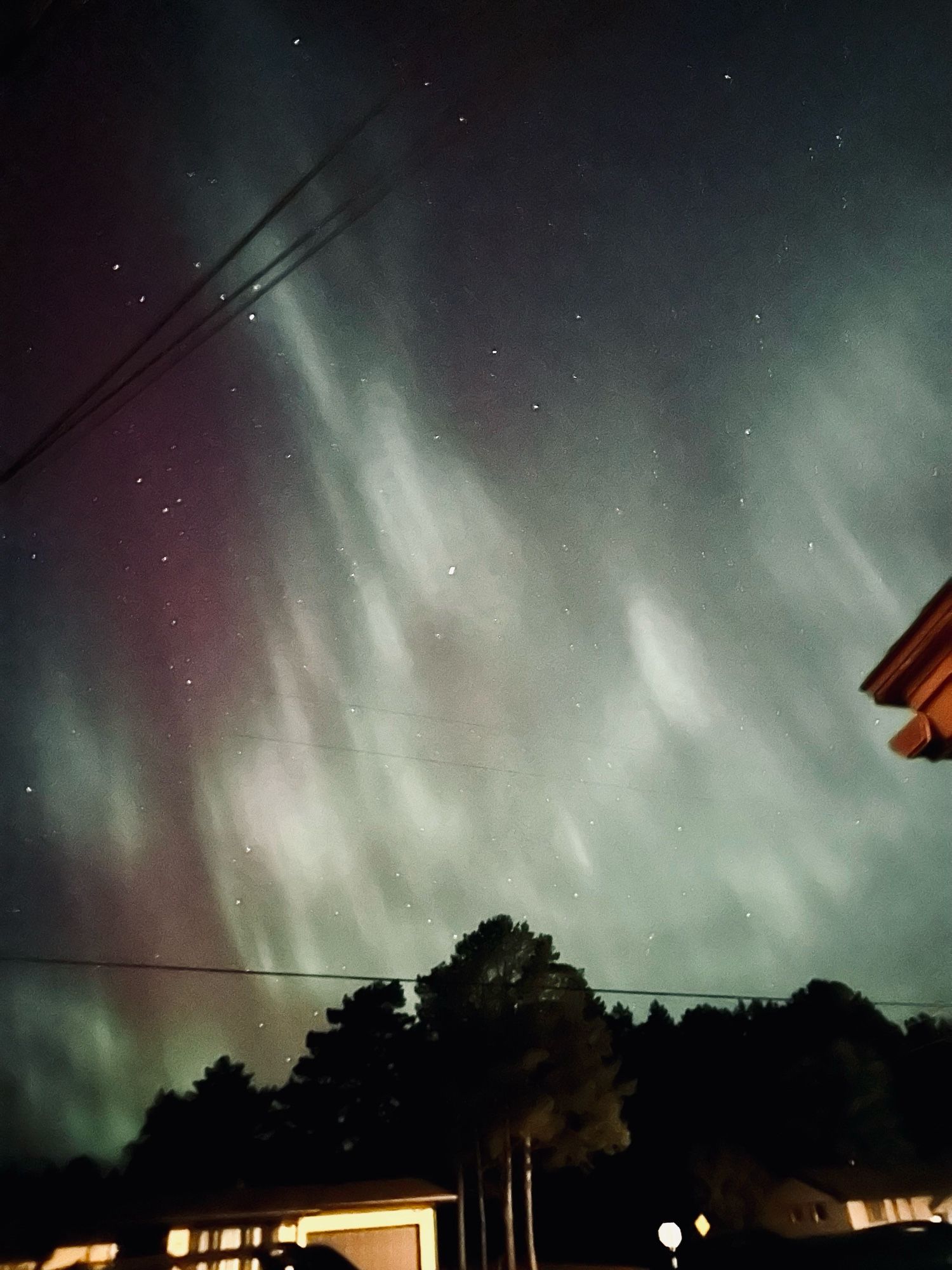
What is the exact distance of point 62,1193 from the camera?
25891mm

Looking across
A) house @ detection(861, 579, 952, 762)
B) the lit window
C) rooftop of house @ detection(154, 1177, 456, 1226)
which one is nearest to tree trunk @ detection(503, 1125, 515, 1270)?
rooftop of house @ detection(154, 1177, 456, 1226)

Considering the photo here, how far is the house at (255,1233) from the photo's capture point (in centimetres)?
1597

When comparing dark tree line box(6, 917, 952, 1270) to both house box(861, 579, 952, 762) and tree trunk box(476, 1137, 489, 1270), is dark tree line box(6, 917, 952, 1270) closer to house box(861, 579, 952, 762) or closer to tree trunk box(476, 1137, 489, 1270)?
tree trunk box(476, 1137, 489, 1270)

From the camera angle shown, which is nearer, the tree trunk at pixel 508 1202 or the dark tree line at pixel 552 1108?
the tree trunk at pixel 508 1202

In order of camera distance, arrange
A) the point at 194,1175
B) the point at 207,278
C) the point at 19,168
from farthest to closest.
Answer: the point at 194,1175 < the point at 207,278 < the point at 19,168

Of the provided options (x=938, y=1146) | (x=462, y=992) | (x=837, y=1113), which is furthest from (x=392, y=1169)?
(x=938, y=1146)

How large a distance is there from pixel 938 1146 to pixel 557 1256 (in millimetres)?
14095

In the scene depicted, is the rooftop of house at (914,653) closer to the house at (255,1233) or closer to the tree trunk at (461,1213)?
the house at (255,1233)

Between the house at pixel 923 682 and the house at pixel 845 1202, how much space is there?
76.5ft

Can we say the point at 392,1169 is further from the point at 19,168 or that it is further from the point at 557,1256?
the point at 19,168

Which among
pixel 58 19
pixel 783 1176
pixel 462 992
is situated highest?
pixel 462 992

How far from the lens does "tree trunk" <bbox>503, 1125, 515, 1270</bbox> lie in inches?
919

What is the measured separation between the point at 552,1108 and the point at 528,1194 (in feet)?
7.00

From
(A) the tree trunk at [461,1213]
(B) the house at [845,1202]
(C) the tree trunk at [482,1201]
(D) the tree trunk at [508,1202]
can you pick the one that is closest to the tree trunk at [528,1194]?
(D) the tree trunk at [508,1202]
